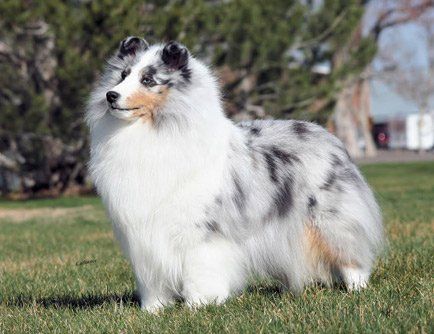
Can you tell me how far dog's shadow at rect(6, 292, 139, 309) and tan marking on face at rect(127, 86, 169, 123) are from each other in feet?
4.65

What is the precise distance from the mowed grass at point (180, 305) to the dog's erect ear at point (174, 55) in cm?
155

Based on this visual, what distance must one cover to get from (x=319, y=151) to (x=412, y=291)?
116 cm

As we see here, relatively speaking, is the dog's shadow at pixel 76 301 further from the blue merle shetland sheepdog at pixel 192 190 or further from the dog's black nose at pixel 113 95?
the dog's black nose at pixel 113 95

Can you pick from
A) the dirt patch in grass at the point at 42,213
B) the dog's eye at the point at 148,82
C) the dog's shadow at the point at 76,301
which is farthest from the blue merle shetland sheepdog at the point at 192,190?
the dirt patch in grass at the point at 42,213

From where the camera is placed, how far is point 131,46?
5.17 meters

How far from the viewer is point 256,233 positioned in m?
5.21

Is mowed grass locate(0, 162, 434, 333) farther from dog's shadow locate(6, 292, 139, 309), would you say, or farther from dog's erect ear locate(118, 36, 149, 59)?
dog's erect ear locate(118, 36, 149, 59)

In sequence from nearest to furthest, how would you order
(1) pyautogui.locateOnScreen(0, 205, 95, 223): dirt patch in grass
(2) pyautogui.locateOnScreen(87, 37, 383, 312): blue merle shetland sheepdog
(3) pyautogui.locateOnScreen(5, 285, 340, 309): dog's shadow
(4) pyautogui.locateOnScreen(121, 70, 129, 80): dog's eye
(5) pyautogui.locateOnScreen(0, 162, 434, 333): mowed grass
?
(5) pyautogui.locateOnScreen(0, 162, 434, 333): mowed grass → (2) pyautogui.locateOnScreen(87, 37, 383, 312): blue merle shetland sheepdog → (4) pyautogui.locateOnScreen(121, 70, 129, 80): dog's eye → (3) pyautogui.locateOnScreen(5, 285, 340, 309): dog's shadow → (1) pyautogui.locateOnScreen(0, 205, 95, 223): dirt patch in grass

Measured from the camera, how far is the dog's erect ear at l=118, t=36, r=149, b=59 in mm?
5168

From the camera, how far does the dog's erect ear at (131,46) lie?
5.17 metres

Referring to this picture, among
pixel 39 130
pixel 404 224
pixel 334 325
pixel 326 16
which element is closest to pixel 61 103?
pixel 39 130

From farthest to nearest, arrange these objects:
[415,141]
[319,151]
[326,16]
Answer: [415,141], [326,16], [319,151]

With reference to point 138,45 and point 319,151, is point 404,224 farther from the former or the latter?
point 138,45

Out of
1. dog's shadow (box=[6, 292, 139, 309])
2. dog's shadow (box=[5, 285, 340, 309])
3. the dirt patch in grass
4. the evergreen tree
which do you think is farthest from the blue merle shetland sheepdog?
A: the evergreen tree
